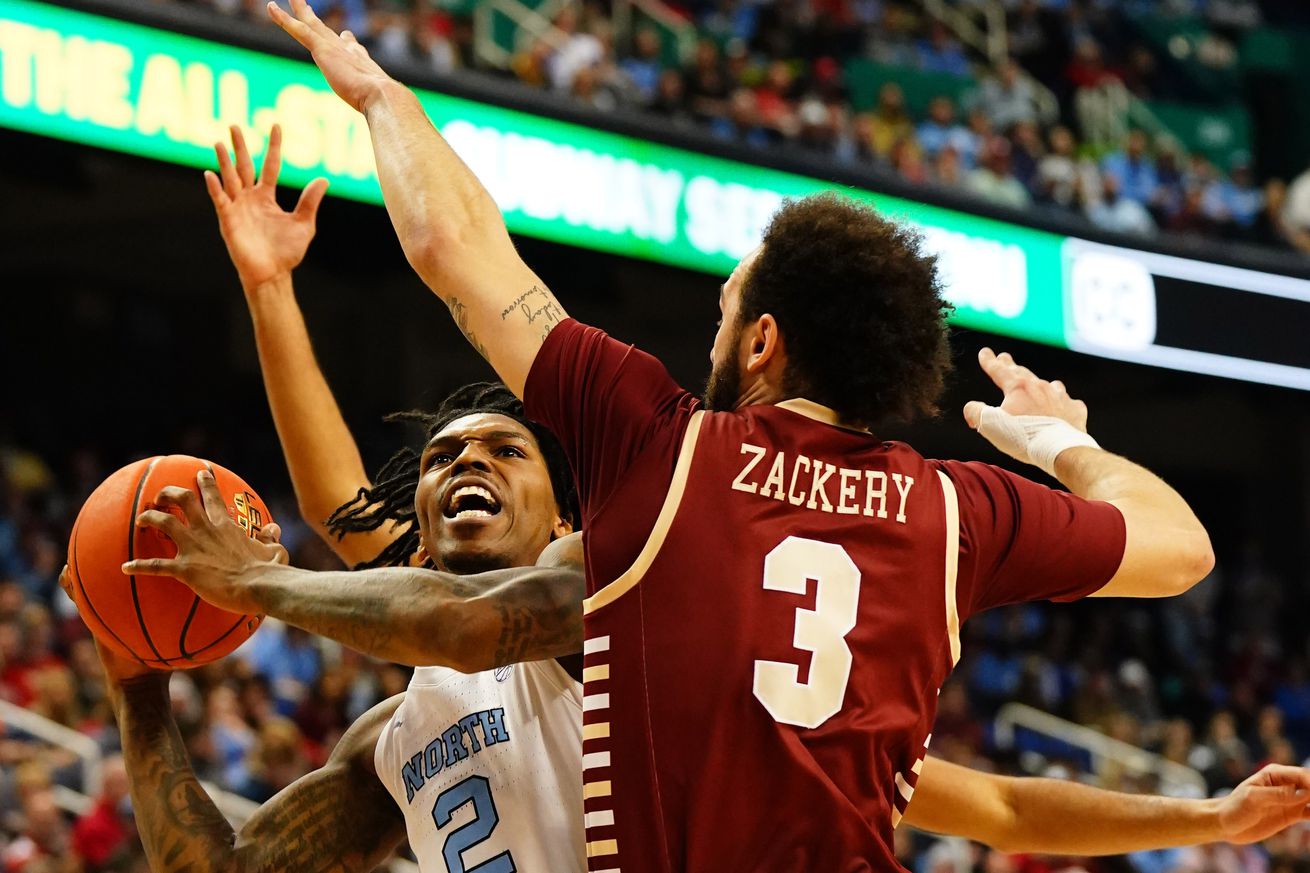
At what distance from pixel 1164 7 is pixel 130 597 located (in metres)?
19.4

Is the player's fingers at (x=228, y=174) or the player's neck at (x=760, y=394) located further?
the player's fingers at (x=228, y=174)

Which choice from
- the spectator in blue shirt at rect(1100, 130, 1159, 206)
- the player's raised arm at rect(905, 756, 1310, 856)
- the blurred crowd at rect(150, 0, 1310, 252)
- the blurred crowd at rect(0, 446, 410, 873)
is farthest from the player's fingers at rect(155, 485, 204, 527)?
the spectator in blue shirt at rect(1100, 130, 1159, 206)

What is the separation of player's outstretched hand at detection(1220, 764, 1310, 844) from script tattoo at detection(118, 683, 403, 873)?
1.66 m

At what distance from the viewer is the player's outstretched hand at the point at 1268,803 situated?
337 centimetres

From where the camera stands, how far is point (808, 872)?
2.63 metres

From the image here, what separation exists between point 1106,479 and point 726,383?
0.70 m

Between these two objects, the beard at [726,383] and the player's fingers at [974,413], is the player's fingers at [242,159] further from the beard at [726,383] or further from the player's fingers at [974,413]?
the player's fingers at [974,413]

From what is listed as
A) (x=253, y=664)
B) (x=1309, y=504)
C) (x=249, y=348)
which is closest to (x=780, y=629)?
(x=253, y=664)

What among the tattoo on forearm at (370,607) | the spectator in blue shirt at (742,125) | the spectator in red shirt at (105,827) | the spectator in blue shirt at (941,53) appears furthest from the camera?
the spectator in blue shirt at (941,53)

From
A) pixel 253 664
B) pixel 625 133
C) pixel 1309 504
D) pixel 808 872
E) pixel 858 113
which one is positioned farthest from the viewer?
pixel 1309 504

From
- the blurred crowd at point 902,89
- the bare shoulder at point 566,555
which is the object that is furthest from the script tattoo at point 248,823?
the blurred crowd at point 902,89

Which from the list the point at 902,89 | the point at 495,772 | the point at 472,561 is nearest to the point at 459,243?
the point at 472,561

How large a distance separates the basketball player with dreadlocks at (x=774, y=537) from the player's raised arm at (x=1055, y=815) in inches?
29.3

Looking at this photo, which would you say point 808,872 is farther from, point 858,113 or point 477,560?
point 858,113
